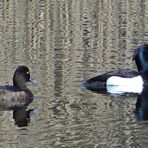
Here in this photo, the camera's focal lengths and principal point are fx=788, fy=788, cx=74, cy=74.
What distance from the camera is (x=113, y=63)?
2078 cm

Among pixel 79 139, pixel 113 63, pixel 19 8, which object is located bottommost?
pixel 79 139

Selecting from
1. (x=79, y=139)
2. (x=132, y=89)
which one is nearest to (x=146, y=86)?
(x=132, y=89)

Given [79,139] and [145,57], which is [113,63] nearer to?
[145,57]

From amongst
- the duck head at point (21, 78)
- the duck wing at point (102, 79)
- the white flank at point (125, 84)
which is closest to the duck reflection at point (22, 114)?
the duck head at point (21, 78)

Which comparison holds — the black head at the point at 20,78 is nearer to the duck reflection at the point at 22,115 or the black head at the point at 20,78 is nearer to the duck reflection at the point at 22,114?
the duck reflection at the point at 22,114

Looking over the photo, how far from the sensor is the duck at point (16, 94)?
16.4 metres

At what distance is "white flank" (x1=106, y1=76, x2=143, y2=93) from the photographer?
1894cm

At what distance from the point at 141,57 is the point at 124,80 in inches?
40.0

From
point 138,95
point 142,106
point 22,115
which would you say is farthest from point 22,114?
point 138,95

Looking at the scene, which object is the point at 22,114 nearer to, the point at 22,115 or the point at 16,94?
the point at 22,115

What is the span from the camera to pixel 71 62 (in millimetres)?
20578

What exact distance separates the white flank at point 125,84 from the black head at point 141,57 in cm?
74

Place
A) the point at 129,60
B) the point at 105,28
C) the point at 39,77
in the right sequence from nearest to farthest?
1. the point at 39,77
2. the point at 129,60
3. the point at 105,28

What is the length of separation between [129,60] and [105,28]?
702 centimetres
